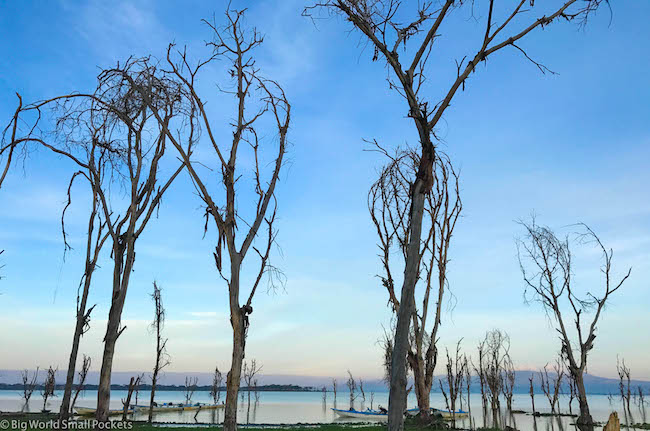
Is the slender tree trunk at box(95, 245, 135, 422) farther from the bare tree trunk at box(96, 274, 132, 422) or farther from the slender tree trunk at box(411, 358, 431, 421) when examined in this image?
the slender tree trunk at box(411, 358, 431, 421)

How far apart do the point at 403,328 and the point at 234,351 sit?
310 centimetres

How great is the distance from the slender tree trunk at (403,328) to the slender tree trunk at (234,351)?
8.67ft

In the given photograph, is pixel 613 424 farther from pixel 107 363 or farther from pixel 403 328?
pixel 107 363

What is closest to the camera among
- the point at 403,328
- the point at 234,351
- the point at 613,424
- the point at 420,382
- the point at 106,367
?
the point at 613,424

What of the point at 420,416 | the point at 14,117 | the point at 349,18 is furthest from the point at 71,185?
the point at 420,416

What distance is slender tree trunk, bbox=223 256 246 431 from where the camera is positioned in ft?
23.1

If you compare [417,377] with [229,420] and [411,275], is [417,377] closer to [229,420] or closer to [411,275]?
[229,420]

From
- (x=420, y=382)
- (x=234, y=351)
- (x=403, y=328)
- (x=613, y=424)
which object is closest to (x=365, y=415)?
(x=420, y=382)

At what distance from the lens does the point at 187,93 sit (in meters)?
9.84

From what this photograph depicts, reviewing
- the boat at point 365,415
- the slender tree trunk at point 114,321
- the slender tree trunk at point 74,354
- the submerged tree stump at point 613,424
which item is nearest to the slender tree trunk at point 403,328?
the submerged tree stump at point 613,424

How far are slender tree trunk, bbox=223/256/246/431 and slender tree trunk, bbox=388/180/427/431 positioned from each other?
8.67 ft

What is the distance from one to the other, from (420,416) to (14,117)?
17.0 meters

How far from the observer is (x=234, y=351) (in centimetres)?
734

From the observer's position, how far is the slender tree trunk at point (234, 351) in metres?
7.03
